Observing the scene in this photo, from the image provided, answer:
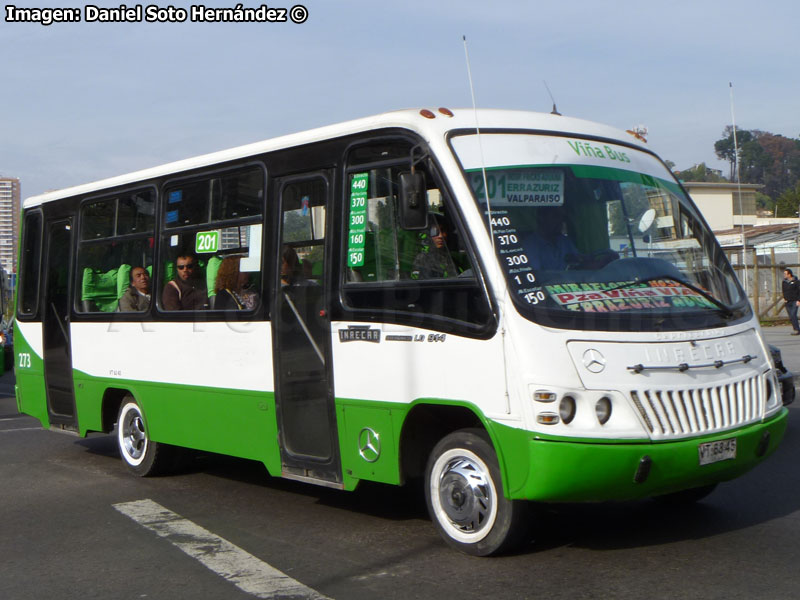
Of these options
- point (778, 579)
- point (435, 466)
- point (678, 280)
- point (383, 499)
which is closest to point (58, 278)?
point (383, 499)

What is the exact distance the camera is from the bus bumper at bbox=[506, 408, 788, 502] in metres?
5.43

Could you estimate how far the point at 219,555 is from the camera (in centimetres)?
632

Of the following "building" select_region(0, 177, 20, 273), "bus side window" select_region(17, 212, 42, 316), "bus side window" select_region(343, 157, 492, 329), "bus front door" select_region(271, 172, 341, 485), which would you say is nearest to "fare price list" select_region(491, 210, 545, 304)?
"bus side window" select_region(343, 157, 492, 329)

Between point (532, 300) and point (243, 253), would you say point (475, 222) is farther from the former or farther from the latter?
point (243, 253)

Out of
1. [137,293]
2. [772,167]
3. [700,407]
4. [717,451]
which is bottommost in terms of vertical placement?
[717,451]

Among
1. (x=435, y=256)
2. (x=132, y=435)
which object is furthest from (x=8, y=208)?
(x=435, y=256)

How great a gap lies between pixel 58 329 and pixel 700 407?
7.24 m

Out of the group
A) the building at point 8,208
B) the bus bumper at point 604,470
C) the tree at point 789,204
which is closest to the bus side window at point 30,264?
the bus bumper at point 604,470

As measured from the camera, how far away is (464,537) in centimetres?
601

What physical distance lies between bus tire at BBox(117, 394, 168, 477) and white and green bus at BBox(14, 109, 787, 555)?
0.80 m

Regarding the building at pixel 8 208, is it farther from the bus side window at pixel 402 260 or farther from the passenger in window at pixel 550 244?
the passenger in window at pixel 550 244

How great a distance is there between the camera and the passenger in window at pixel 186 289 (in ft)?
27.9

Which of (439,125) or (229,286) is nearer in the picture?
(439,125)

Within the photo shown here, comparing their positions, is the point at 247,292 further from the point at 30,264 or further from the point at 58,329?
the point at 30,264
